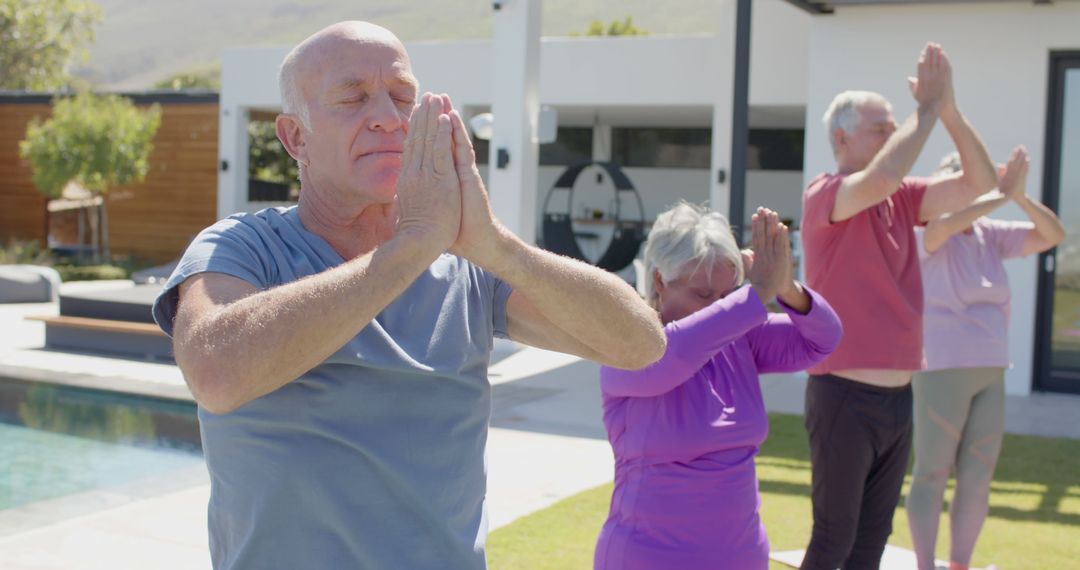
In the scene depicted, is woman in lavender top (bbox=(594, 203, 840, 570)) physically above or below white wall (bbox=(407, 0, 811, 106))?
below

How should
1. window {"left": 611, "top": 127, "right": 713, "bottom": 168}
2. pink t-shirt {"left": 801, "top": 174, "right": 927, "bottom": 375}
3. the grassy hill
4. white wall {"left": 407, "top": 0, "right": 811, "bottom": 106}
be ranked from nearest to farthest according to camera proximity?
pink t-shirt {"left": 801, "top": 174, "right": 927, "bottom": 375}
white wall {"left": 407, "top": 0, "right": 811, "bottom": 106}
window {"left": 611, "top": 127, "right": 713, "bottom": 168}
the grassy hill

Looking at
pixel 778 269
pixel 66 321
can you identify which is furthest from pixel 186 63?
pixel 778 269

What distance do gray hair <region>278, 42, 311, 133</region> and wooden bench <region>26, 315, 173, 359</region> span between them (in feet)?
31.2

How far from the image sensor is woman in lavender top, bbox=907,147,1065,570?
13.7 ft

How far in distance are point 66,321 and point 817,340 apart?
10.2 m

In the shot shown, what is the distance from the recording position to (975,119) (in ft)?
31.8

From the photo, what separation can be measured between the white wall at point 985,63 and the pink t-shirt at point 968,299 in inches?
209

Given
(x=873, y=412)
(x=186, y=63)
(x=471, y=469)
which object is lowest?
(x=873, y=412)

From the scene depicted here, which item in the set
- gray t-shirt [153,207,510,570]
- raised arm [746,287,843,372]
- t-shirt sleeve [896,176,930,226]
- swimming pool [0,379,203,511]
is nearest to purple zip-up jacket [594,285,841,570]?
raised arm [746,287,843,372]

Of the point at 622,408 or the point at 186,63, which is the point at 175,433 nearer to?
the point at 622,408

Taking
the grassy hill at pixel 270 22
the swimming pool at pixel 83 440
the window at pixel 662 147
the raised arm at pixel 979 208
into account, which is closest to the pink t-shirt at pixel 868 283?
the raised arm at pixel 979 208

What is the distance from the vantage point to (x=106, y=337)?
37.3 feet

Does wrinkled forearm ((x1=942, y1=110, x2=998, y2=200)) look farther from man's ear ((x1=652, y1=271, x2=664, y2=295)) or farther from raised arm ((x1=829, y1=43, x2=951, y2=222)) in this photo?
man's ear ((x1=652, y1=271, x2=664, y2=295))

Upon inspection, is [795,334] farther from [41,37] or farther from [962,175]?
[41,37]
